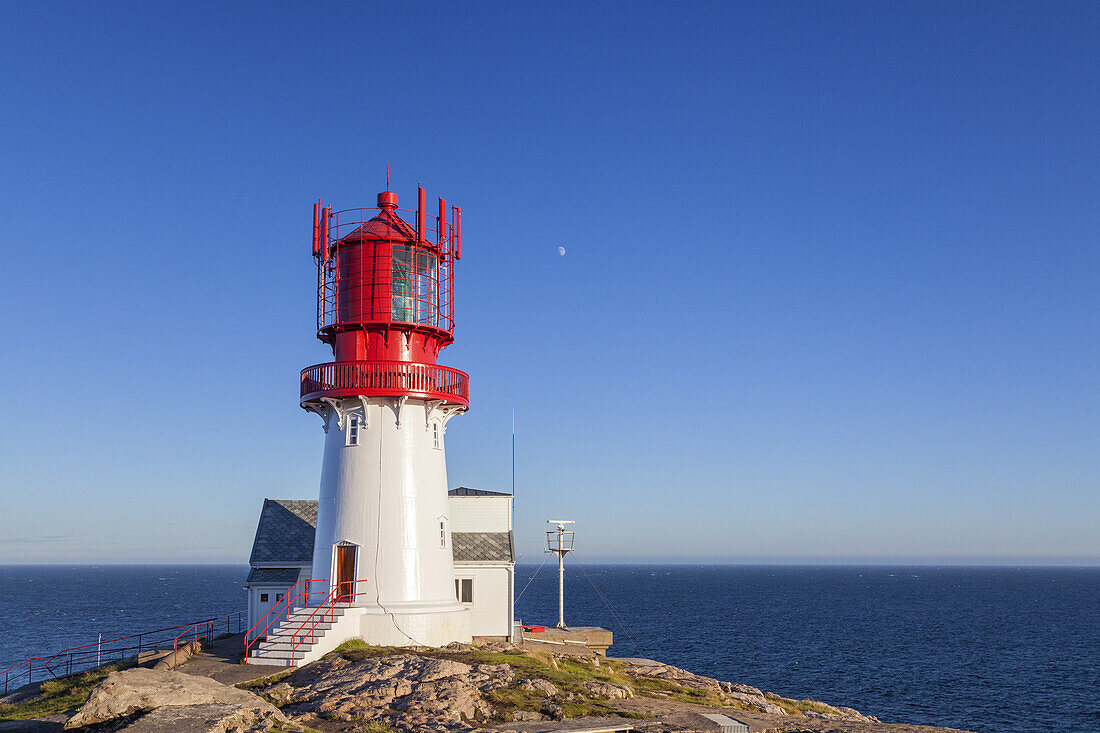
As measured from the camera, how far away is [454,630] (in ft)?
96.8

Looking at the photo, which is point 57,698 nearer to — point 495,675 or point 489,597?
point 495,675

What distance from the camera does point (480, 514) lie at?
3812 centimetres

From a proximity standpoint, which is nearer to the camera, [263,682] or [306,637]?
[263,682]

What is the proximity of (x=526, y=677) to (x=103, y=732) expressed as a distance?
33.4 ft

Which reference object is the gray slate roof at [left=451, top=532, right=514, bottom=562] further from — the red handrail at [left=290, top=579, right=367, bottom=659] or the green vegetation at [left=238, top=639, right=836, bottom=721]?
the red handrail at [left=290, top=579, right=367, bottom=659]

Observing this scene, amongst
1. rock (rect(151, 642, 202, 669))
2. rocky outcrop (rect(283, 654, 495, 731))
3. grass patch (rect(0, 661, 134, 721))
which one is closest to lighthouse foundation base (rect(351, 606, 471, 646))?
rocky outcrop (rect(283, 654, 495, 731))

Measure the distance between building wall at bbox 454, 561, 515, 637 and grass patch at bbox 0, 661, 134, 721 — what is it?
1325 centimetres

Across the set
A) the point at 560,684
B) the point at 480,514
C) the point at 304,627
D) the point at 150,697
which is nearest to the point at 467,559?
the point at 480,514

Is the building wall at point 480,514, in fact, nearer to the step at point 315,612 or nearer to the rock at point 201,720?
the step at point 315,612

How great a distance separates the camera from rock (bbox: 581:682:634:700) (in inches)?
866

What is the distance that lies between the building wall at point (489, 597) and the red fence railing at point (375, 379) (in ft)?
31.0

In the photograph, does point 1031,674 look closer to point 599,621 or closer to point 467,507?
point 467,507

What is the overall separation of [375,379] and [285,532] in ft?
41.8

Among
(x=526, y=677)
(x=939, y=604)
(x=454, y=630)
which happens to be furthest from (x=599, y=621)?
(x=526, y=677)
